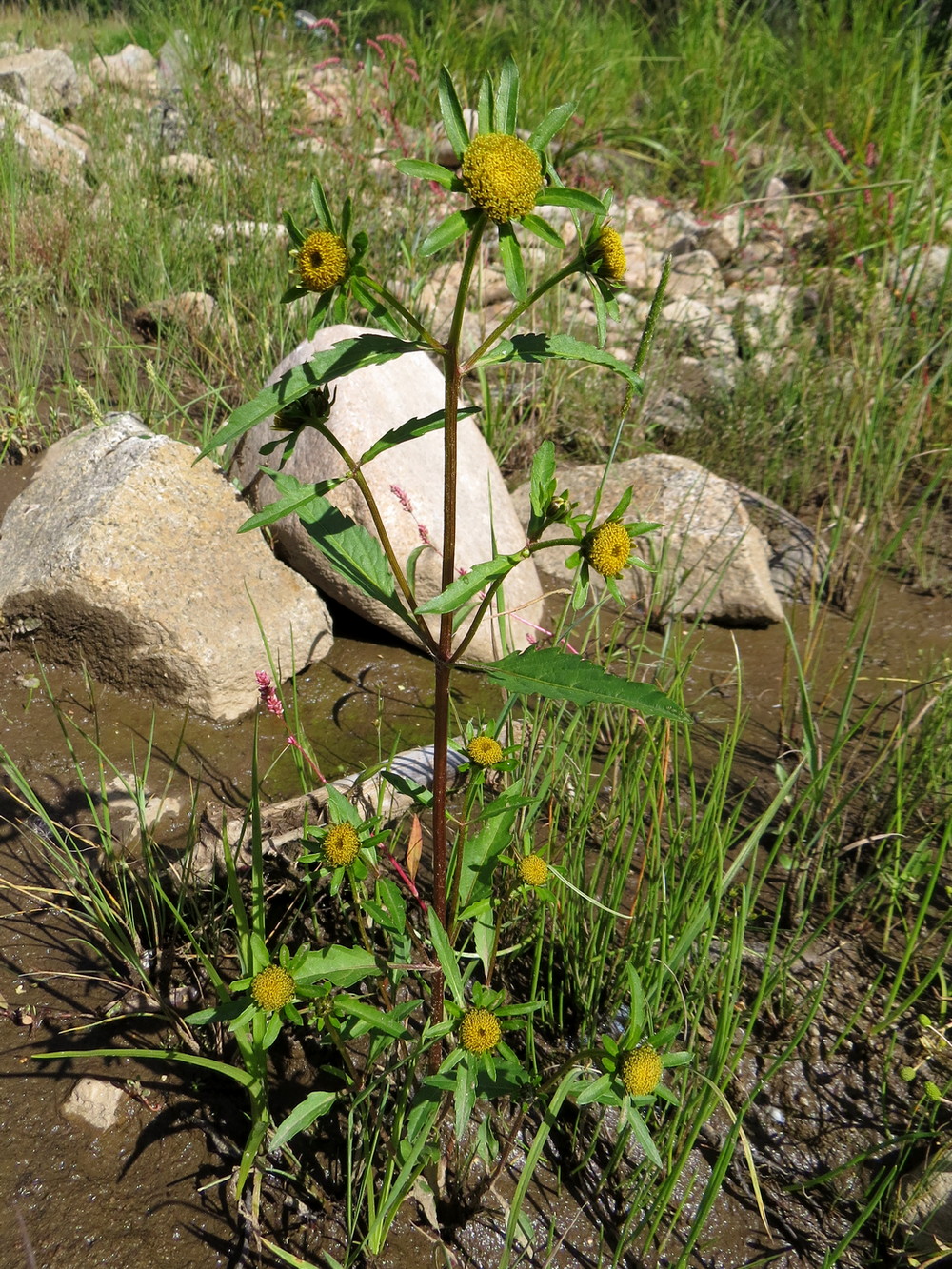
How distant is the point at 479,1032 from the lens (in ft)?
3.93

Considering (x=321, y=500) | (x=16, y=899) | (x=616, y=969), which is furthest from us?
(x=16, y=899)

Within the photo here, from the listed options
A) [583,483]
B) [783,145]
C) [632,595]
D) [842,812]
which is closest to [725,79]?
[783,145]

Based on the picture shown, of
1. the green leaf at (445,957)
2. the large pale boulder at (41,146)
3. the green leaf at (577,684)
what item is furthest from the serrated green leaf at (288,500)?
the large pale boulder at (41,146)

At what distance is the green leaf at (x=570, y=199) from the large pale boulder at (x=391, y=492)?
64.9 inches

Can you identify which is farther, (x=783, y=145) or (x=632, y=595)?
(x=783, y=145)

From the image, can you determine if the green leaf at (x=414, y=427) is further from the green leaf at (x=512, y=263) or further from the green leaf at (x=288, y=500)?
the green leaf at (x=512, y=263)

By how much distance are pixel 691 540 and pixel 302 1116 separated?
2.32 metres

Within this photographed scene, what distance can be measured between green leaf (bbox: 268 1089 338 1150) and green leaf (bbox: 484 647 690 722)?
623 mm

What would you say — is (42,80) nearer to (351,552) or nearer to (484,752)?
(351,552)

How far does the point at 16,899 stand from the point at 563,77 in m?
5.95

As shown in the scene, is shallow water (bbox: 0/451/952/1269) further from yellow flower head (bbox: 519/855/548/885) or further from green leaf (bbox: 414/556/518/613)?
green leaf (bbox: 414/556/518/613)

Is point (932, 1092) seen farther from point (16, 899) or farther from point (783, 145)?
point (783, 145)

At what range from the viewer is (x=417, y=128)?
511 centimetres

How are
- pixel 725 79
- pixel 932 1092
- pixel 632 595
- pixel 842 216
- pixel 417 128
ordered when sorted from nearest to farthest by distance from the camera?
1. pixel 932 1092
2. pixel 632 595
3. pixel 842 216
4. pixel 417 128
5. pixel 725 79
